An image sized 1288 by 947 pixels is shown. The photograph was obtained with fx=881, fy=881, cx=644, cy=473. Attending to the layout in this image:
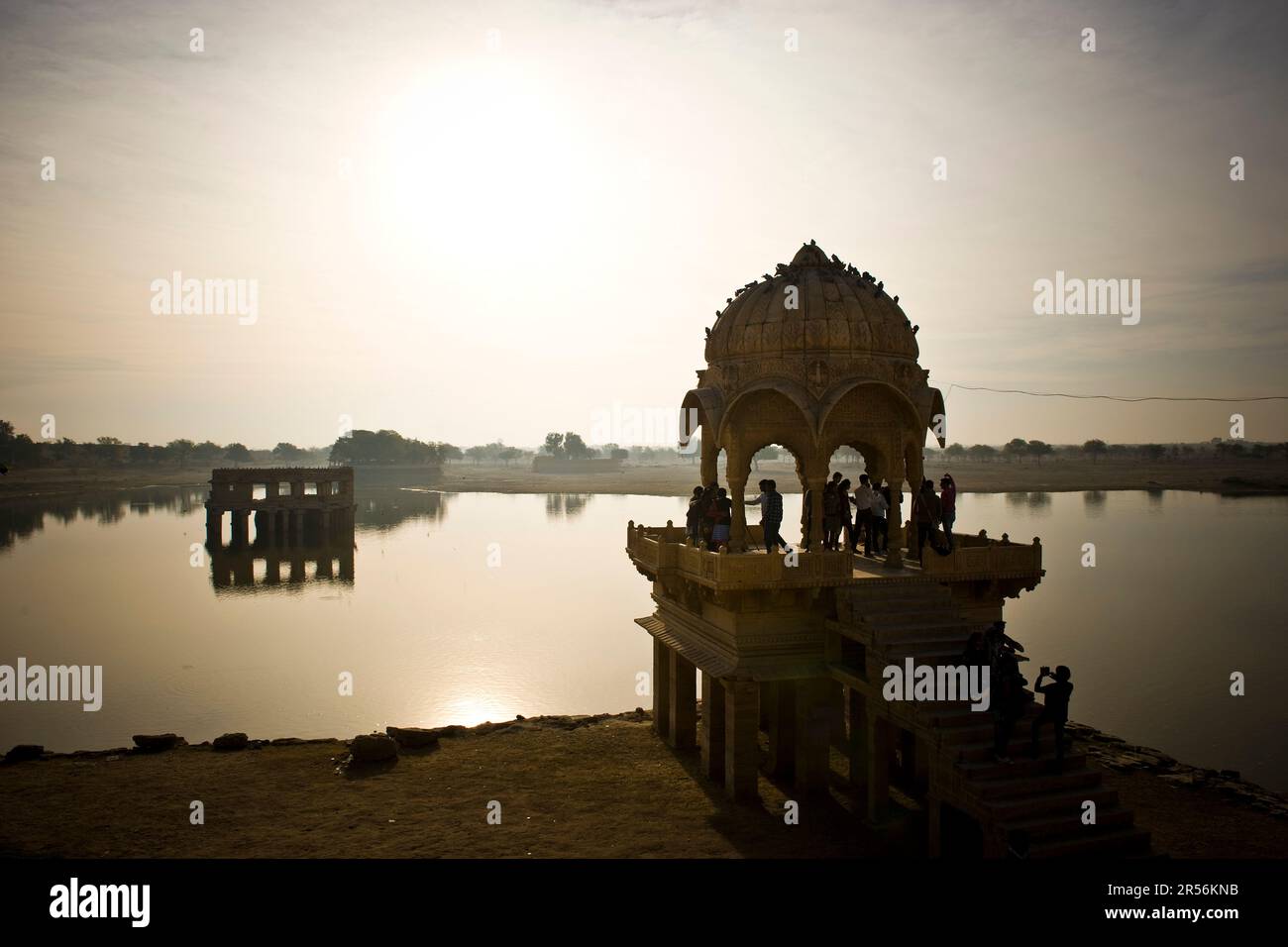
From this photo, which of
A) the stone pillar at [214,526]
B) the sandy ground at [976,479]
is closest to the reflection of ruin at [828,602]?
the stone pillar at [214,526]

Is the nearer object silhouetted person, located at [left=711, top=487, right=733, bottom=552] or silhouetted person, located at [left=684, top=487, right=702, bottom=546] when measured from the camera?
silhouetted person, located at [left=711, top=487, right=733, bottom=552]

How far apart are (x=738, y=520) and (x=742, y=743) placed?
16.0 ft

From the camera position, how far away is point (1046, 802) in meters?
10.9

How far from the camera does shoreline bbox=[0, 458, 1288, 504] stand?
11144cm

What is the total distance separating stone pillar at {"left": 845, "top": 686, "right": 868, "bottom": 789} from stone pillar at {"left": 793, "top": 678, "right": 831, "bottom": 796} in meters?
0.69

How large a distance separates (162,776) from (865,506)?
1552cm

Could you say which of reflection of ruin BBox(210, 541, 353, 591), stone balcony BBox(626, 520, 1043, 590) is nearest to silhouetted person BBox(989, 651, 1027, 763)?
stone balcony BBox(626, 520, 1043, 590)

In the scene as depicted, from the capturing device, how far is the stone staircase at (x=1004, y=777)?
1062 cm

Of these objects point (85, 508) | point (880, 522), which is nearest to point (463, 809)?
point (880, 522)

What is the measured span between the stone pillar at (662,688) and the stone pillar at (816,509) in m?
4.85

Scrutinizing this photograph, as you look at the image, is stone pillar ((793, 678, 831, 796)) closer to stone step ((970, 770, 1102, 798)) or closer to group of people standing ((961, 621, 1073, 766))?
group of people standing ((961, 621, 1073, 766))

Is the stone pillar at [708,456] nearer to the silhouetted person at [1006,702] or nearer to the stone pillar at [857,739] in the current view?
the stone pillar at [857,739]

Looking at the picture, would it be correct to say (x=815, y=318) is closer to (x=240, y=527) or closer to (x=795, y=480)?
(x=240, y=527)
